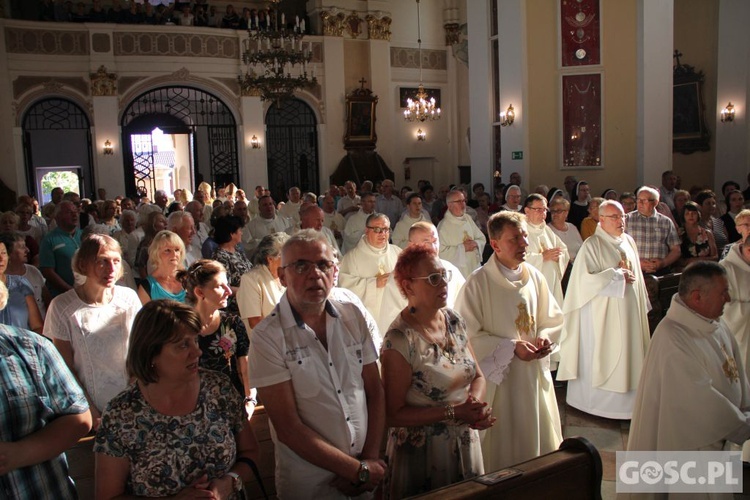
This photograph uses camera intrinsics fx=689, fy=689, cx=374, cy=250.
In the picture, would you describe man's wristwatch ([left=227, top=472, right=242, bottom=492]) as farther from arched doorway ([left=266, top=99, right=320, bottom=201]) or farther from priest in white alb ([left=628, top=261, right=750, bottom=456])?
arched doorway ([left=266, top=99, right=320, bottom=201])

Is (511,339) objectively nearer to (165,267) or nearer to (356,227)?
(165,267)

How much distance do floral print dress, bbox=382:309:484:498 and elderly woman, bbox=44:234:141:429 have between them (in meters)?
1.77

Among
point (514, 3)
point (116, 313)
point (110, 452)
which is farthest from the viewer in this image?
point (514, 3)

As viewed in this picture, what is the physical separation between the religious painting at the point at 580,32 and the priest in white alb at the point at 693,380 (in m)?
10.3

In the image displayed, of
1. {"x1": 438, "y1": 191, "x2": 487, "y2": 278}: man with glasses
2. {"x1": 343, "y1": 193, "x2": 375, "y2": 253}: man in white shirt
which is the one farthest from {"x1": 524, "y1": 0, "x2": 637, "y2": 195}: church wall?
{"x1": 438, "y1": 191, "x2": 487, "y2": 278}: man with glasses

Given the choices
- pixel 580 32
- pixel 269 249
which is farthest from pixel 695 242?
pixel 580 32

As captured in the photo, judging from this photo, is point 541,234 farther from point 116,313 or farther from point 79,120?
point 79,120

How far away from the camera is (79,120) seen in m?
20.9

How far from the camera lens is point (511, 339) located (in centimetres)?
414

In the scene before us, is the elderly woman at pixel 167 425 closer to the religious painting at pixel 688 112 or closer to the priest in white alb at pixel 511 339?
the priest in white alb at pixel 511 339

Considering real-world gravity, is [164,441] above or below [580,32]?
below

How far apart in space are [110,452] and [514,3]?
12668mm

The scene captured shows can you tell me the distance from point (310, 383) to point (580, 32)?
1199 centimetres

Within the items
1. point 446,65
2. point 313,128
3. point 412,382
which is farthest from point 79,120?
point 412,382
